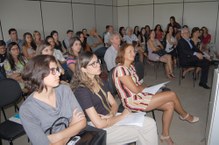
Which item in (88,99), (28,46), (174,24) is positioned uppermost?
(174,24)

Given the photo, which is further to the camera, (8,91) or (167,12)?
(167,12)

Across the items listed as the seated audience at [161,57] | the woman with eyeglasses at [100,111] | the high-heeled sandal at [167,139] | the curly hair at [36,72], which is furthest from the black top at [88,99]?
the seated audience at [161,57]

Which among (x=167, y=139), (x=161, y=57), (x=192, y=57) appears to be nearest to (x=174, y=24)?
(x=161, y=57)

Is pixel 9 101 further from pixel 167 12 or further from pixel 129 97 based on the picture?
pixel 167 12

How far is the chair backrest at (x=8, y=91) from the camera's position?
2266mm

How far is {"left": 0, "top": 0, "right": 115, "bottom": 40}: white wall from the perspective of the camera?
482 cm

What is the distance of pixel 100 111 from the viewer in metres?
1.86

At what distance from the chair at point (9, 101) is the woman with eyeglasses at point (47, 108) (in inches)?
26.6

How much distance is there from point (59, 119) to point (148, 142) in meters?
0.90

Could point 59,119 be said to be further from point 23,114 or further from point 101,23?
point 101,23

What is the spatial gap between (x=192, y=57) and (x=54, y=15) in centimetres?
407

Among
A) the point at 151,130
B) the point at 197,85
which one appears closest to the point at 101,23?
the point at 197,85

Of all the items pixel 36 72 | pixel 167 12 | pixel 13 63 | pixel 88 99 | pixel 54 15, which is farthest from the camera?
pixel 167 12

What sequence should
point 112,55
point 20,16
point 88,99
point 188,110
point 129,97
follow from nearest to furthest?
point 88,99 < point 129,97 < point 188,110 < point 112,55 < point 20,16
